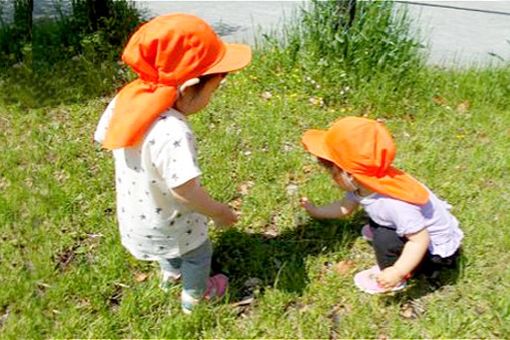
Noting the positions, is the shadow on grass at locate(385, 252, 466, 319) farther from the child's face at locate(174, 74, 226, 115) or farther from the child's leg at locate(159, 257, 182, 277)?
the child's face at locate(174, 74, 226, 115)

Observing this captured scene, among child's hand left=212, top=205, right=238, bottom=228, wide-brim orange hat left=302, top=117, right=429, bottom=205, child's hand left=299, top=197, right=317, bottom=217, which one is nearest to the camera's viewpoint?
child's hand left=212, top=205, right=238, bottom=228

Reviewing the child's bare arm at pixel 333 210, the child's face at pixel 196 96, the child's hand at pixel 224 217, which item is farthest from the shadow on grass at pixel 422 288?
the child's face at pixel 196 96

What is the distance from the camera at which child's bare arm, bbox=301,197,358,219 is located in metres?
2.84

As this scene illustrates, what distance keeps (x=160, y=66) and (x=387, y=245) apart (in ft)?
4.03

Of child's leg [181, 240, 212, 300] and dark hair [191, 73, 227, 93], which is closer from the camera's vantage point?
dark hair [191, 73, 227, 93]

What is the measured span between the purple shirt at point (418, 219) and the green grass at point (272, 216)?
25 cm

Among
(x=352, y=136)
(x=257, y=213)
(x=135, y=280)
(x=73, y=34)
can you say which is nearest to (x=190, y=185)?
(x=352, y=136)

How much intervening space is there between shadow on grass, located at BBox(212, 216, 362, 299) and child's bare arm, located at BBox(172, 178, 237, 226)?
642mm

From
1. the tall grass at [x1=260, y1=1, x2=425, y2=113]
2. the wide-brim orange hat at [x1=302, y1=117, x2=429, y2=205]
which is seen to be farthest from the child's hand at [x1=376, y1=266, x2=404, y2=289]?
the tall grass at [x1=260, y1=1, x2=425, y2=113]

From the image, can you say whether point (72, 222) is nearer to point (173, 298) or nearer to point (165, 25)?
point (173, 298)

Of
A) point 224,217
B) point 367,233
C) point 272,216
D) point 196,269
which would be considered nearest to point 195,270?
point 196,269

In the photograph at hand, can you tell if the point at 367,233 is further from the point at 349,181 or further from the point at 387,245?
the point at 349,181

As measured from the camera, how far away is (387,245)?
8.32 ft

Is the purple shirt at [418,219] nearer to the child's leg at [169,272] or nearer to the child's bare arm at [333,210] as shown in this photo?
the child's bare arm at [333,210]
